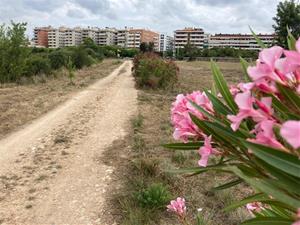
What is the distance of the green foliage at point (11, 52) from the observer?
21078 mm

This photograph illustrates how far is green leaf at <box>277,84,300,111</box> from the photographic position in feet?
2.70

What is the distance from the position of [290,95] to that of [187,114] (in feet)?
1.20

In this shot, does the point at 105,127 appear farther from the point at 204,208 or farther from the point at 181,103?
the point at 181,103

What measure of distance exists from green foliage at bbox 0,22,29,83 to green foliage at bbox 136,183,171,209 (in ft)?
59.4

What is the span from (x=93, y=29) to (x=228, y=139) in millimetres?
151004

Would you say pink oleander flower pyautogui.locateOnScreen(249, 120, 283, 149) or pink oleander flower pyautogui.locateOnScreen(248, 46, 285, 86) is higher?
pink oleander flower pyautogui.locateOnScreen(248, 46, 285, 86)

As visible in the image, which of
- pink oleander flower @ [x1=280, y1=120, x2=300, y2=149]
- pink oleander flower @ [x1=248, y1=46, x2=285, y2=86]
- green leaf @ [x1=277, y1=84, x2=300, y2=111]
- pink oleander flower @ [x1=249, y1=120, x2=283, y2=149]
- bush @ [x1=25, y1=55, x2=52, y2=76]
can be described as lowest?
bush @ [x1=25, y1=55, x2=52, y2=76]

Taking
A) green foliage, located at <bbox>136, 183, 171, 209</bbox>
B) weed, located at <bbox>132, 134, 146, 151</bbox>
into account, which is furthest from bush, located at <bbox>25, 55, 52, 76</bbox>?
green foliage, located at <bbox>136, 183, 171, 209</bbox>

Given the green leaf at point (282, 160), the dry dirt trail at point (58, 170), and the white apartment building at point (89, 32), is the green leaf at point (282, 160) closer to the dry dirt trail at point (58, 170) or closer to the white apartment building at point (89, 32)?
the dry dirt trail at point (58, 170)

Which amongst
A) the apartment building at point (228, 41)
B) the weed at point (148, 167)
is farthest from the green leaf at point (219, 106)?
the apartment building at point (228, 41)

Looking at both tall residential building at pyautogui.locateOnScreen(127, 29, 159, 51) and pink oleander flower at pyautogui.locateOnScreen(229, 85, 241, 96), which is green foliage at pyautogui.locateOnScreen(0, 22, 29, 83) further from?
tall residential building at pyautogui.locateOnScreen(127, 29, 159, 51)

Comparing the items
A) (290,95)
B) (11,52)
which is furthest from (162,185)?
(11,52)

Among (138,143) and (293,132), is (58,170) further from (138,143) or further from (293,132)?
(293,132)

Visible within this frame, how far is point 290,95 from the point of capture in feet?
2.78
